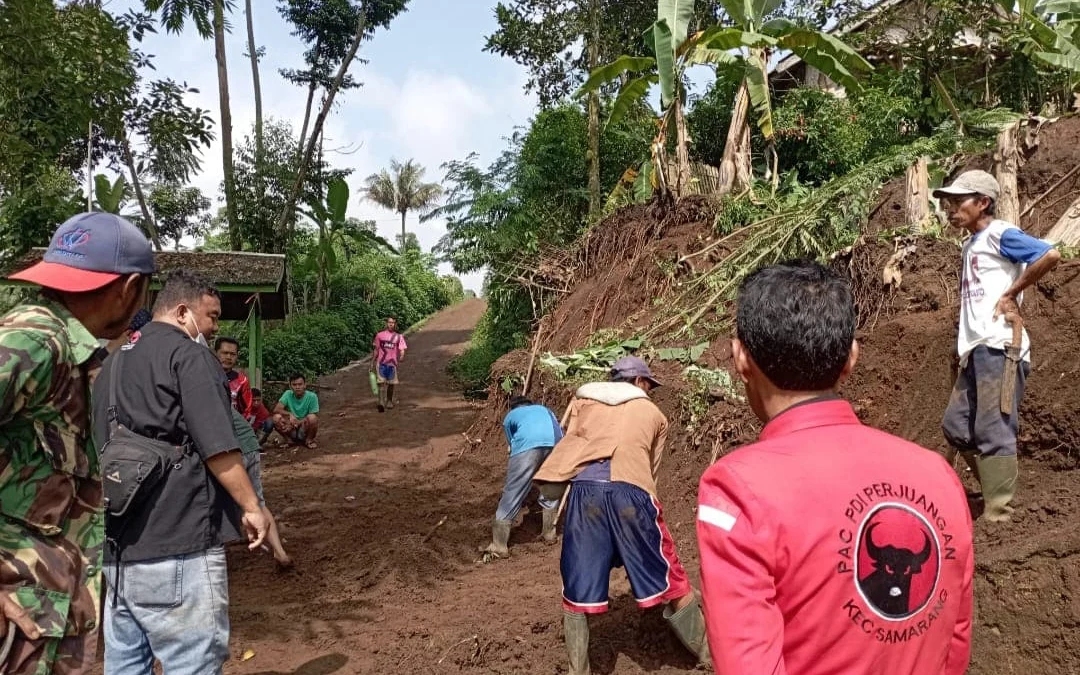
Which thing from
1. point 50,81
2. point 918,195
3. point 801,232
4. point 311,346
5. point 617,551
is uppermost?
point 50,81

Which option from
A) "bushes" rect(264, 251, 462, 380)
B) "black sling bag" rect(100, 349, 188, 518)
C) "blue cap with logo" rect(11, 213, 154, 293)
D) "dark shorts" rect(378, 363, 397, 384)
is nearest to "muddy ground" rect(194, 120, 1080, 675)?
"black sling bag" rect(100, 349, 188, 518)

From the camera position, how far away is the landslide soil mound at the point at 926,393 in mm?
3658

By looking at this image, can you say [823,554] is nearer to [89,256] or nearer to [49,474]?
[49,474]

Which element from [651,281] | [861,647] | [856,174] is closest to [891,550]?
[861,647]

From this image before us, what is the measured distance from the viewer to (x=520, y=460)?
273 inches

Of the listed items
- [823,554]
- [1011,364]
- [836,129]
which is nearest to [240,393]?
[1011,364]

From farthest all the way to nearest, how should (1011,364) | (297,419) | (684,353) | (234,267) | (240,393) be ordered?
1. (234,267)
2. (297,419)
3. (684,353)
4. (240,393)
5. (1011,364)

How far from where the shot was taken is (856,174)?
9.53 meters

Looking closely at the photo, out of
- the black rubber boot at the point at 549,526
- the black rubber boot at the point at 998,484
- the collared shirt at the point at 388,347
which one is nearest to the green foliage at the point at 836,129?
the collared shirt at the point at 388,347

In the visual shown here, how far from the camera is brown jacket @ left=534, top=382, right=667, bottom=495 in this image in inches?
173

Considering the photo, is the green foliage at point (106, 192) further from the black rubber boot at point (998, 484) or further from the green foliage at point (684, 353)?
the black rubber boot at point (998, 484)

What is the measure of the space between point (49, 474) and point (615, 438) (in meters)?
2.94

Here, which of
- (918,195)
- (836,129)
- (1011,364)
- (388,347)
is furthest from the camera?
(388,347)

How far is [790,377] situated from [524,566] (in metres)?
5.43
